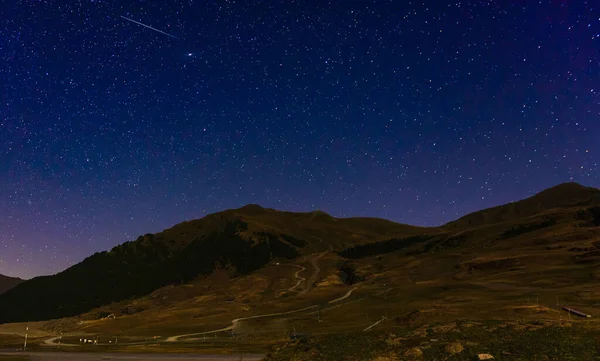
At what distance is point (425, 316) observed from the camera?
88.8 m

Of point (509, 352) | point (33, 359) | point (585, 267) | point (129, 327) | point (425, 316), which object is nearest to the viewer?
point (509, 352)

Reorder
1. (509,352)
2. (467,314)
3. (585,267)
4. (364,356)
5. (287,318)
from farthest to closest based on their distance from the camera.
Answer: (585,267) < (287,318) < (467,314) < (364,356) < (509,352)

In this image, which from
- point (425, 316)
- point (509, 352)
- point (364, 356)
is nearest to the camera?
point (509, 352)

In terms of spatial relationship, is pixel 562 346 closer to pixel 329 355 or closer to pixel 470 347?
pixel 470 347

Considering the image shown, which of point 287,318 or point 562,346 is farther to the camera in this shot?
point 287,318

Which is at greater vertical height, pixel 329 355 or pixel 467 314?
pixel 329 355

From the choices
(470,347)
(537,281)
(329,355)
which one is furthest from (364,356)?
(537,281)

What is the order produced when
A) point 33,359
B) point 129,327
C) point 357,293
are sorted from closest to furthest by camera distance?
point 33,359 → point 129,327 → point 357,293

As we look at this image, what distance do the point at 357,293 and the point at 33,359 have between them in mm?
150294

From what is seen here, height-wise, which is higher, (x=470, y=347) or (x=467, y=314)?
(x=470, y=347)

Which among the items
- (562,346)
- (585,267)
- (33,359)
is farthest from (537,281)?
(33,359)

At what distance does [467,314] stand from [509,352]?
81176 millimetres

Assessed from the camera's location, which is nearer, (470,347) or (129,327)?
(470,347)

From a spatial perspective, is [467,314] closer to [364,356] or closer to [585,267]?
[364,356]
